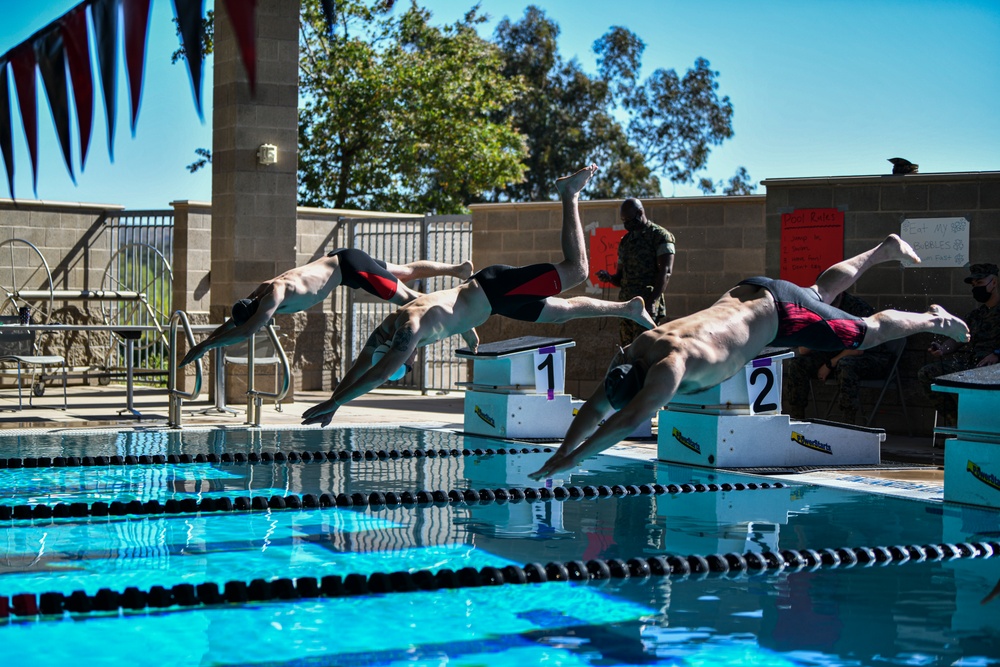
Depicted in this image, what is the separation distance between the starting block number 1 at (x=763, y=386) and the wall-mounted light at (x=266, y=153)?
674 cm

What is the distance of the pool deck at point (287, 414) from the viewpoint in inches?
378

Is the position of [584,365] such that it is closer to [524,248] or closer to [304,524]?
[524,248]

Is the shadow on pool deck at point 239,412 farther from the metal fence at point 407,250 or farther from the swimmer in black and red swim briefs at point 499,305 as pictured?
the swimmer in black and red swim briefs at point 499,305

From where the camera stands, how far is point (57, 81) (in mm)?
1202

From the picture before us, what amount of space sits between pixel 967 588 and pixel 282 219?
9.84 meters

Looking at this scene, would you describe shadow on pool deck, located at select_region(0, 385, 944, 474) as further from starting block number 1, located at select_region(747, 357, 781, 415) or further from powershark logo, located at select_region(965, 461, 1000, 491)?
powershark logo, located at select_region(965, 461, 1000, 491)

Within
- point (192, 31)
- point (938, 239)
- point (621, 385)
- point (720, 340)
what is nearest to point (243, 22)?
point (192, 31)

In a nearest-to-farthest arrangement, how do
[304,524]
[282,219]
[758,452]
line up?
[304,524] < [758,452] < [282,219]

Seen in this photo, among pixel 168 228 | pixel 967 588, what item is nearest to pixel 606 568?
pixel 967 588

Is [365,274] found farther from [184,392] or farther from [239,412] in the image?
[239,412]

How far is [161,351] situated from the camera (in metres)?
15.7

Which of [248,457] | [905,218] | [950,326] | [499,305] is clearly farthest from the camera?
[905,218]

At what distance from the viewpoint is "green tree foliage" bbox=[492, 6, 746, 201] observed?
1272 inches

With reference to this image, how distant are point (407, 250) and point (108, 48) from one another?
14706mm
